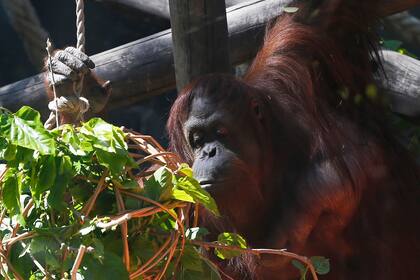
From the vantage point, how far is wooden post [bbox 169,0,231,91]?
8.88ft

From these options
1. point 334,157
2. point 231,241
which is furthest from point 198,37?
point 231,241

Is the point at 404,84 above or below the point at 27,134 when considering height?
below

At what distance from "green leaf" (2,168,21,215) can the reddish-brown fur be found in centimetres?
95

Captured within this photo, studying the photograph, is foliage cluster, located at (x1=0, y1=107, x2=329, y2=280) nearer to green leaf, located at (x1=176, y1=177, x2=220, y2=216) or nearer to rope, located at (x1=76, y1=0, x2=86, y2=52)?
green leaf, located at (x1=176, y1=177, x2=220, y2=216)

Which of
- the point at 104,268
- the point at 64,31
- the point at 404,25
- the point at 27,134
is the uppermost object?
the point at 27,134

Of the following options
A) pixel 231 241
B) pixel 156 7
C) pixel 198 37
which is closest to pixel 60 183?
pixel 231 241

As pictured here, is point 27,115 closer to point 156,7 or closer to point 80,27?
point 80,27

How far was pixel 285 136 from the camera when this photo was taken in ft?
8.52

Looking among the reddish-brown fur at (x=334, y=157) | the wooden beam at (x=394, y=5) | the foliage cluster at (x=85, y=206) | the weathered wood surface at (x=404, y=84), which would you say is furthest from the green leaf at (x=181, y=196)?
the weathered wood surface at (x=404, y=84)

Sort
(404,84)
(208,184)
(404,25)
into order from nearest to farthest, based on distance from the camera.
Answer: (208,184) → (404,84) → (404,25)

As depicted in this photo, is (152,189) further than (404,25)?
No

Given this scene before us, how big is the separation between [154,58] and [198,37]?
408mm

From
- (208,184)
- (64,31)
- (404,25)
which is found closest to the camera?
(208,184)

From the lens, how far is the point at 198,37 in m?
2.72
